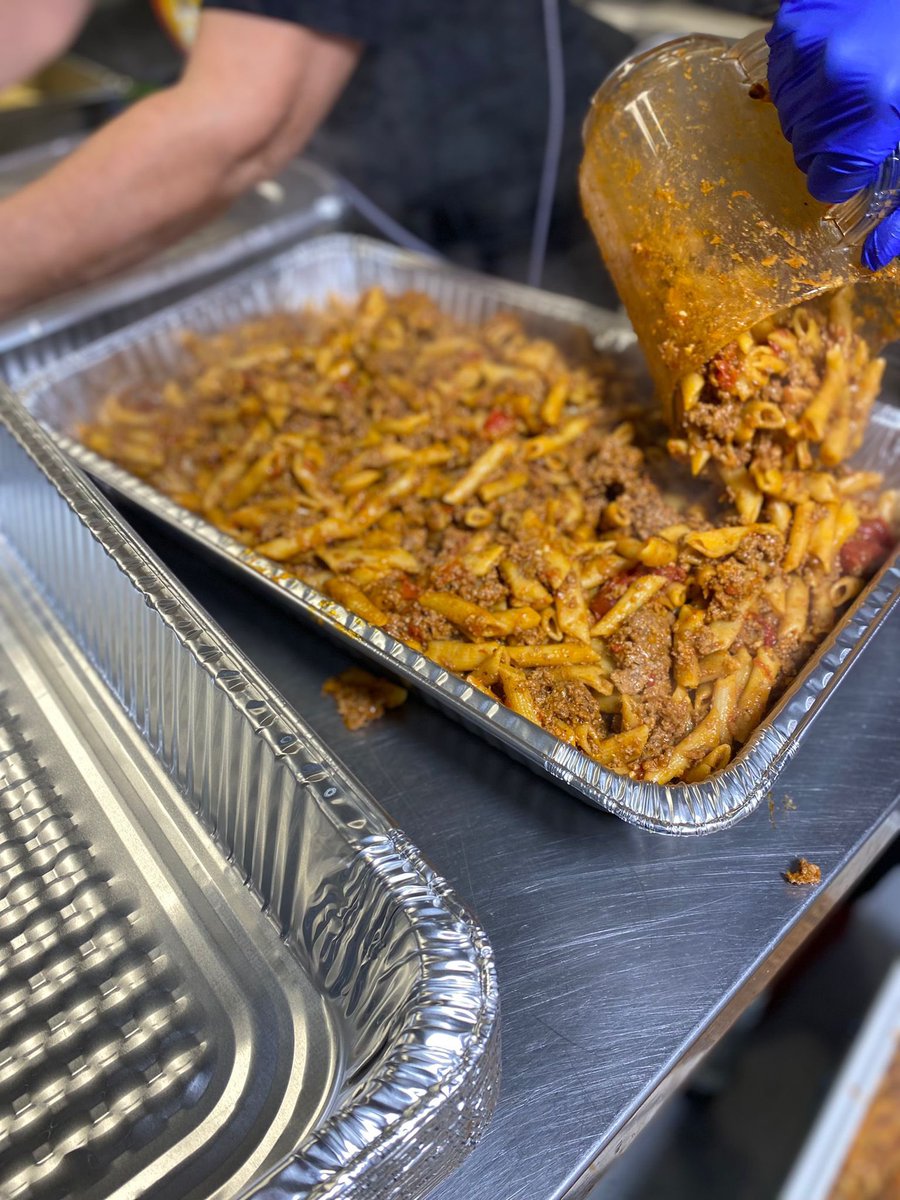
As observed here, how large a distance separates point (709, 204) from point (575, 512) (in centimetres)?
61

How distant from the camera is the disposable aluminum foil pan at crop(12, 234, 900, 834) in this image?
131 cm

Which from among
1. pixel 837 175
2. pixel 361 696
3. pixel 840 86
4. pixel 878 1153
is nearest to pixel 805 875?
pixel 361 696

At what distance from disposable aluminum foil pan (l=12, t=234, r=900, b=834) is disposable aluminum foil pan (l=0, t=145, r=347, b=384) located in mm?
277

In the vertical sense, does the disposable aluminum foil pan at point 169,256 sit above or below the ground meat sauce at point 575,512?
above

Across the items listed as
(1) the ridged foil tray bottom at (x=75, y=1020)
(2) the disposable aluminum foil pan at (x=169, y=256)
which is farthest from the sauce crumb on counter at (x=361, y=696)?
(2) the disposable aluminum foil pan at (x=169, y=256)

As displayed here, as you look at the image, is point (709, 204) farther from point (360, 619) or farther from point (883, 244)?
point (360, 619)

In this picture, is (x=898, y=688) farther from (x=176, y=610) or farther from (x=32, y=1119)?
(x=32, y=1119)

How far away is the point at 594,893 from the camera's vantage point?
4.50ft

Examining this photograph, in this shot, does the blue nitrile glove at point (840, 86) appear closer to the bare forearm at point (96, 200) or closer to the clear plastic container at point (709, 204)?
the clear plastic container at point (709, 204)

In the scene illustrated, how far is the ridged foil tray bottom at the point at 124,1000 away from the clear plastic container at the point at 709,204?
3.91 feet

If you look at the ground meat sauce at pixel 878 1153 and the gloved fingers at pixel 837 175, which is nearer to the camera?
the gloved fingers at pixel 837 175

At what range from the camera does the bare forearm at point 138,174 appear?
7.06 feet

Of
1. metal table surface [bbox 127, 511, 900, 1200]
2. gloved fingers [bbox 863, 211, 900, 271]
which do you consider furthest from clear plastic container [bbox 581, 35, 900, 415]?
metal table surface [bbox 127, 511, 900, 1200]

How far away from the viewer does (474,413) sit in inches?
83.4
